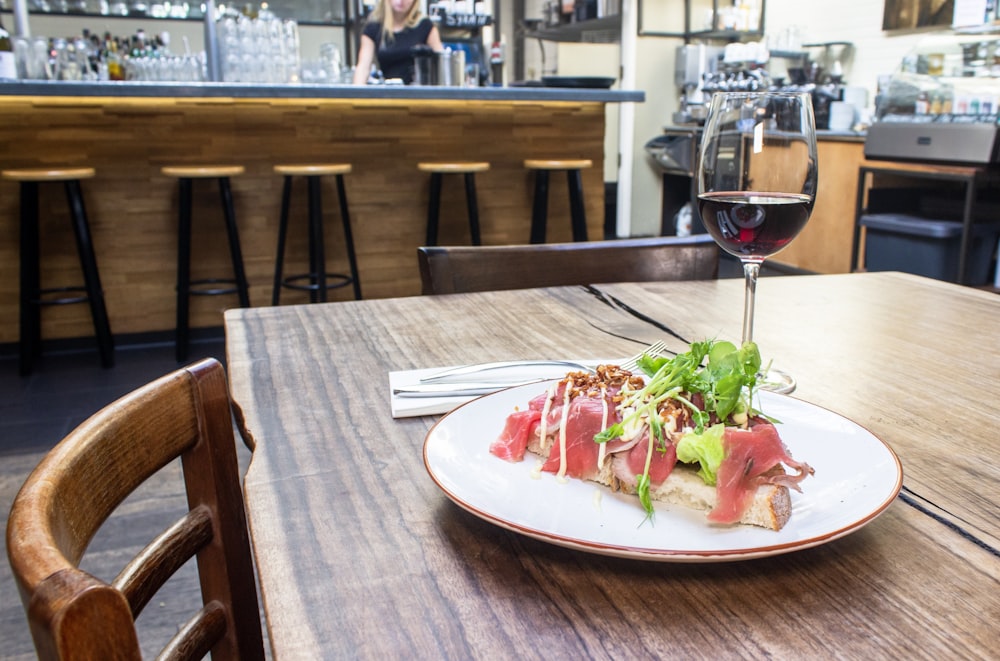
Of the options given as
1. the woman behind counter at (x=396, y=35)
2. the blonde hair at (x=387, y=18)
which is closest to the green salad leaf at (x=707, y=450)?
the woman behind counter at (x=396, y=35)

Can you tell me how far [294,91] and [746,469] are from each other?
337cm

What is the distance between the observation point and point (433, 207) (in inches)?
159

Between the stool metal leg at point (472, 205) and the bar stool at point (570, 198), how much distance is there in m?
0.33

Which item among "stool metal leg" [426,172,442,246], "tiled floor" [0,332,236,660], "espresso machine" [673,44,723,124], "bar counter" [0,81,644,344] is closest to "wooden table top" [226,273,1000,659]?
"tiled floor" [0,332,236,660]

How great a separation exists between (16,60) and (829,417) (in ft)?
14.6

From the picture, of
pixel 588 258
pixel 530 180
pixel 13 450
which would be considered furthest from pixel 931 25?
pixel 13 450

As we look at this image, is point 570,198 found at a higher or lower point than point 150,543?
lower

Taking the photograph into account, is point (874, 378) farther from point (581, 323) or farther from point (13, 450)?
point (13, 450)

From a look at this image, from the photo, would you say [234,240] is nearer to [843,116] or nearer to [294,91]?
[294,91]

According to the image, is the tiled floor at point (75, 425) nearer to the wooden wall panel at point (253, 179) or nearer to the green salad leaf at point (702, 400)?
the wooden wall panel at point (253, 179)

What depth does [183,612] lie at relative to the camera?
5.94ft

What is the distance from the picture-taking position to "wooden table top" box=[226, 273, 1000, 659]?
44 centimetres

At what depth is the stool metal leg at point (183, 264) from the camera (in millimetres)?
3576

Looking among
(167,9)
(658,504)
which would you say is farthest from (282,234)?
(167,9)
